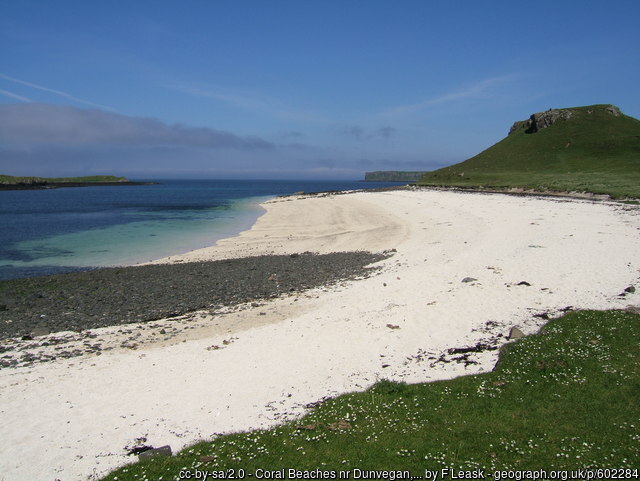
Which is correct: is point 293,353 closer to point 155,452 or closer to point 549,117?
point 155,452

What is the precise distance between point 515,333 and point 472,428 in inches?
215

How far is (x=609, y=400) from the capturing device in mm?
8148

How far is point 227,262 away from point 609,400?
22.5 m

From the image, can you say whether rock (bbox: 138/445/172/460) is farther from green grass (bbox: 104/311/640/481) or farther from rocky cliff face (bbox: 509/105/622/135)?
rocky cliff face (bbox: 509/105/622/135)

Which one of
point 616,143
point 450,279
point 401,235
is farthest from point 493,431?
point 616,143

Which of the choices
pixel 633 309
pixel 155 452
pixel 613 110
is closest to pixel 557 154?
pixel 613 110

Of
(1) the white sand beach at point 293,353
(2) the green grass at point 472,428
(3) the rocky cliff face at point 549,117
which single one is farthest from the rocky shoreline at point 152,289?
(3) the rocky cliff face at point 549,117

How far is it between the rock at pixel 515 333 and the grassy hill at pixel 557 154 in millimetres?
55335

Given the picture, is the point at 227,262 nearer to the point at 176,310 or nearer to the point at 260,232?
the point at 176,310

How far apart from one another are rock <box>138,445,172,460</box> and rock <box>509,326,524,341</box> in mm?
9276

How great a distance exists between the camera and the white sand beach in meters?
8.84

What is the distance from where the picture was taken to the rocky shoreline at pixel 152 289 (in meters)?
16.9

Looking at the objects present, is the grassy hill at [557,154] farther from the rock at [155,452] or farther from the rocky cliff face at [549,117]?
the rock at [155,452]

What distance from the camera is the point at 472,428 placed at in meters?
7.64
